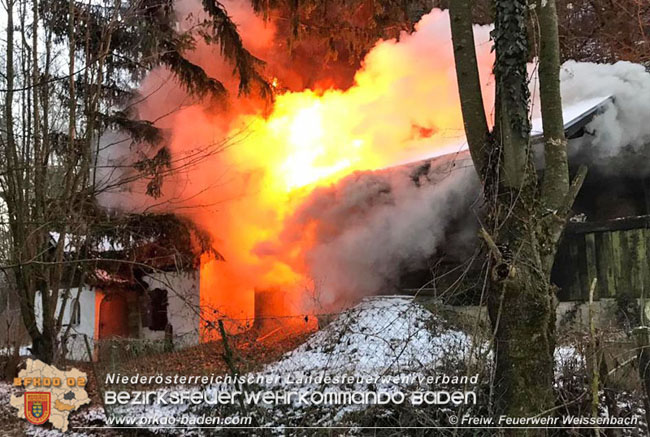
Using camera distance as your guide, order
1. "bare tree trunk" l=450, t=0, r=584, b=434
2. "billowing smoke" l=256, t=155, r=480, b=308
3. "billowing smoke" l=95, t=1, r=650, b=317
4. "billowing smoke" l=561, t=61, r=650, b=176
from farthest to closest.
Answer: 1. "billowing smoke" l=95, t=1, r=650, b=317
2. "billowing smoke" l=256, t=155, r=480, b=308
3. "billowing smoke" l=561, t=61, r=650, b=176
4. "bare tree trunk" l=450, t=0, r=584, b=434

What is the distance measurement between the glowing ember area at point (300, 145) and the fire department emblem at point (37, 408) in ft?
16.3

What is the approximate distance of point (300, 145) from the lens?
12.9m

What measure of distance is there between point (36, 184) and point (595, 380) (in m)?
7.49

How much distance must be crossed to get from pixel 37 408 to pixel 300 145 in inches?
310

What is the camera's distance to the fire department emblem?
7.08m

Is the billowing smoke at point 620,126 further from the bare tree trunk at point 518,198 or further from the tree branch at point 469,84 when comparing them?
the tree branch at point 469,84

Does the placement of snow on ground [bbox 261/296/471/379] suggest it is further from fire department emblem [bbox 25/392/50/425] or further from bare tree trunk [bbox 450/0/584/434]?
fire department emblem [bbox 25/392/50/425]

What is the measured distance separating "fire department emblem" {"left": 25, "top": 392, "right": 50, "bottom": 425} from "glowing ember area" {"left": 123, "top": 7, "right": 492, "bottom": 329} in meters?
4.98

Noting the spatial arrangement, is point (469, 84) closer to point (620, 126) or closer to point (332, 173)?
point (620, 126)

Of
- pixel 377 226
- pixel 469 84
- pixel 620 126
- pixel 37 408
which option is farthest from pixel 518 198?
pixel 377 226

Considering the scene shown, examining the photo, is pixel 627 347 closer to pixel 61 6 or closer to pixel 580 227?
pixel 580 227

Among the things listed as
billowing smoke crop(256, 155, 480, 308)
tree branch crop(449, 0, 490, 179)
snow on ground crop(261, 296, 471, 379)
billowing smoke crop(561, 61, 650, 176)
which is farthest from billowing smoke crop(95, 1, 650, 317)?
tree branch crop(449, 0, 490, 179)

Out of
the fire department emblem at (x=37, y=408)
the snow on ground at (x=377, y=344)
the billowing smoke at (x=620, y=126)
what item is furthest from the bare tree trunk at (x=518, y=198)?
the fire department emblem at (x=37, y=408)

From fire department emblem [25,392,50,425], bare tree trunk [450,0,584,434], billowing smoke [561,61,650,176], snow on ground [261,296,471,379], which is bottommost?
fire department emblem [25,392,50,425]
